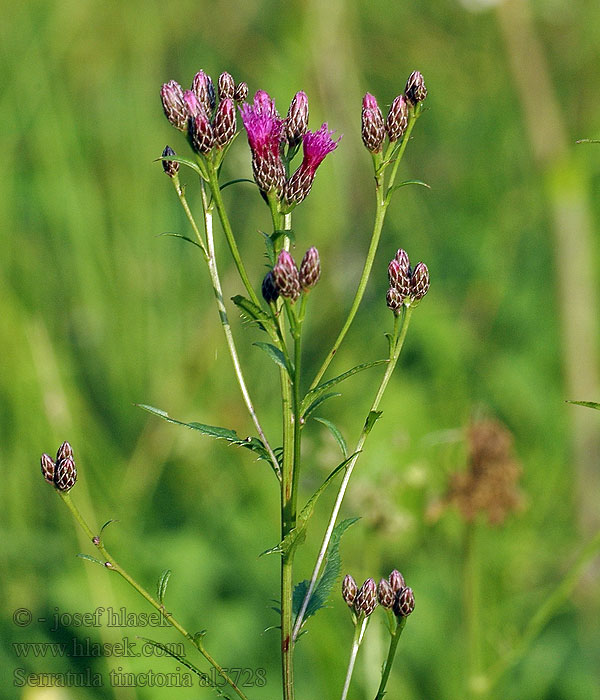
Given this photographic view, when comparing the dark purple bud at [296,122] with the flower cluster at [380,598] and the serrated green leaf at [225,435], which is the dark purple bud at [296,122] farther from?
the flower cluster at [380,598]

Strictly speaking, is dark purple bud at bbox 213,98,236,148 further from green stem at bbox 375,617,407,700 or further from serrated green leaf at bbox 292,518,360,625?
green stem at bbox 375,617,407,700

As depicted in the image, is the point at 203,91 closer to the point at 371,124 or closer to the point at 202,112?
the point at 202,112

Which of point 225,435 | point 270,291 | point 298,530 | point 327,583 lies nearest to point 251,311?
point 270,291

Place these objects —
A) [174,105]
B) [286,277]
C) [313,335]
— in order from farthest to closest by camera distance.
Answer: [313,335], [174,105], [286,277]

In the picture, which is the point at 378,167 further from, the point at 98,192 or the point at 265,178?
the point at 98,192

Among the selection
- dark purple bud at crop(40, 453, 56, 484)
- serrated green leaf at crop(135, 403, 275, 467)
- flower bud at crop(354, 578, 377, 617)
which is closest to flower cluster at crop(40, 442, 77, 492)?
dark purple bud at crop(40, 453, 56, 484)

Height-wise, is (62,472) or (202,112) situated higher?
(202,112)
